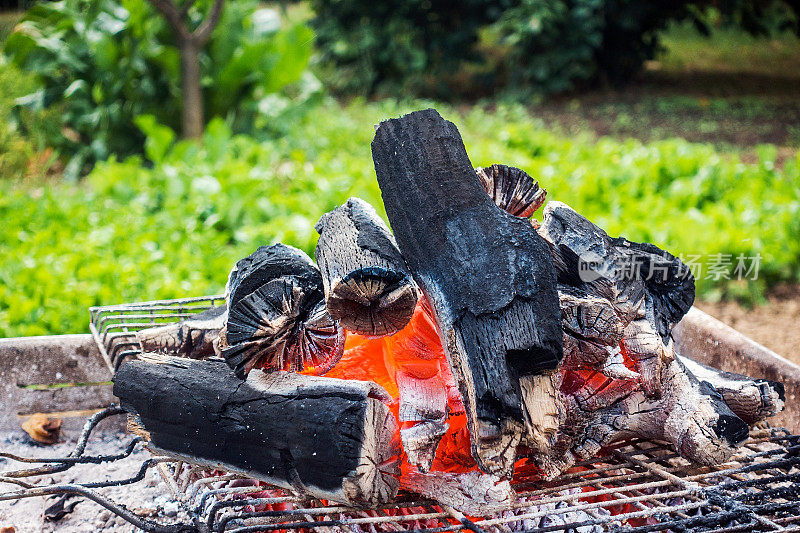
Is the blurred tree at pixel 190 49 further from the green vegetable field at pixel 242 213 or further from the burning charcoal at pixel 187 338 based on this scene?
the burning charcoal at pixel 187 338

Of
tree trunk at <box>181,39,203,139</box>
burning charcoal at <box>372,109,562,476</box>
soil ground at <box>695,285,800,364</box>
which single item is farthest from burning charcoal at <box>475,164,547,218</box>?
tree trunk at <box>181,39,203,139</box>

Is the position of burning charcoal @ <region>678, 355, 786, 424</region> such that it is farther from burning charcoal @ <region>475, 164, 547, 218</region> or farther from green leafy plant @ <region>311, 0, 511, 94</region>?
green leafy plant @ <region>311, 0, 511, 94</region>

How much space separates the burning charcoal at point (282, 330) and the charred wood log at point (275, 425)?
5cm

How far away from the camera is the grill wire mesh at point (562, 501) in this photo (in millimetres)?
1357

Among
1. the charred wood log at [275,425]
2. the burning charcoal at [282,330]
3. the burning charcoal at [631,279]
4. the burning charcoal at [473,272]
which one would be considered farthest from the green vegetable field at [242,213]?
the burning charcoal at [631,279]

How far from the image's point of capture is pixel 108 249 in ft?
11.1

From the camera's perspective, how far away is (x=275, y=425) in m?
1.41

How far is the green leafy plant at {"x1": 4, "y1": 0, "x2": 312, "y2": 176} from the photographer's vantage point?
5688 mm

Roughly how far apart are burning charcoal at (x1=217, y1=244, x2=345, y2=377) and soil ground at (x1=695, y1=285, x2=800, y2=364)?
A: 246cm

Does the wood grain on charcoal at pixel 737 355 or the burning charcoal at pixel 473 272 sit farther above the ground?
the burning charcoal at pixel 473 272

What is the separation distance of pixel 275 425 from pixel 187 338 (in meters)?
0.54

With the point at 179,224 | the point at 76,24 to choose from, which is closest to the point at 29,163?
the point at 76,24

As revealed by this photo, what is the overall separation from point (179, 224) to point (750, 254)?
9.90 feet

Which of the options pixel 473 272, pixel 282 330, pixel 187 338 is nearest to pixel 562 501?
pixel 473 272
